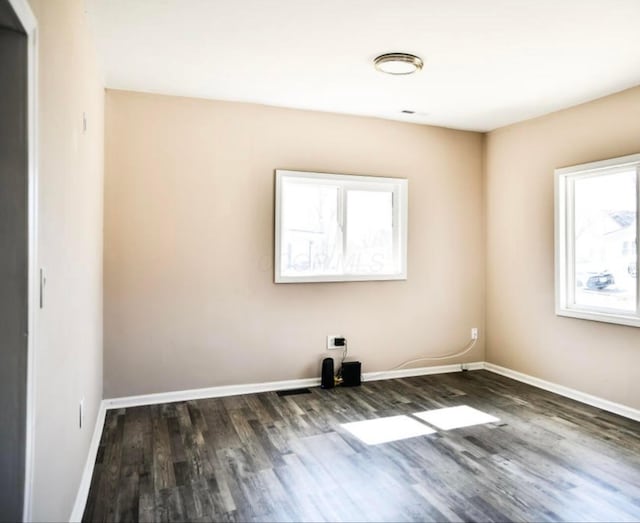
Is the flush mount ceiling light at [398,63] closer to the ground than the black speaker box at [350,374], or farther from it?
farther from it

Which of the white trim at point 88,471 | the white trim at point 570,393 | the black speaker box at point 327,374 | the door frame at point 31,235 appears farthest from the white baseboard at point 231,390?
the door frame at point 31,235

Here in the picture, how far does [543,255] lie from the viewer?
417 centimetres

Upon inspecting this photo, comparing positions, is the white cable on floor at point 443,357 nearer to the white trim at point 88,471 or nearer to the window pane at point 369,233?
the window pane at point 369,233

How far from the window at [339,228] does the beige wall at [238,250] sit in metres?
0.10

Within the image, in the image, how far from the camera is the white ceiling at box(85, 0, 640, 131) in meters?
2.38

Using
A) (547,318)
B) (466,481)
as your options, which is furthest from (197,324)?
(547,318)

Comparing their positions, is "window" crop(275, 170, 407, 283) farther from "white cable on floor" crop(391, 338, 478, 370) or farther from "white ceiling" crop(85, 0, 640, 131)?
"white cable on floor" crop(391, 338, 478, 370)

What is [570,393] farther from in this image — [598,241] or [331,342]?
[331,342]

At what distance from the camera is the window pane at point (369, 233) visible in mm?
4359

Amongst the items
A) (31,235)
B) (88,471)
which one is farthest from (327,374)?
Result: (31,235)

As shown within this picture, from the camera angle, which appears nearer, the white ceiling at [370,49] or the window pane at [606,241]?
the white ceiling at [370,49]

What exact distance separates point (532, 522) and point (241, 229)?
2906 mm

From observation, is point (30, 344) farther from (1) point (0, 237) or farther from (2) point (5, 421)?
(1) point (0, 237)

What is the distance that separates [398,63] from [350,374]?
2653 mm
